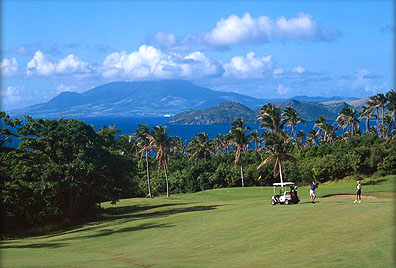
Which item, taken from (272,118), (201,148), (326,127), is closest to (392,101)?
(326,127)

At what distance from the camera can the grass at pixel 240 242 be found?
19.7 meters

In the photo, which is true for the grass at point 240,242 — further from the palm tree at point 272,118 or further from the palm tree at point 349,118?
the palm tree at point 349,118

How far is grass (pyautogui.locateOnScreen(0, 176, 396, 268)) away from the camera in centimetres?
1969

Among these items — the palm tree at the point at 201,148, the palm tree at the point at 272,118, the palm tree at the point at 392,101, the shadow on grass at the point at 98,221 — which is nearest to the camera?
the shadow on grass at the point at 98,221

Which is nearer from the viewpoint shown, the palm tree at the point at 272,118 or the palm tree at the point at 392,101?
the palm tree at the point at 272,118

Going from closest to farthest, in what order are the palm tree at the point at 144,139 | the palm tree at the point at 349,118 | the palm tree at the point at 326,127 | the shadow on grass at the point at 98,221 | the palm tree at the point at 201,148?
the shadow on grass at the point at 98,221 < the palm tree at the point at 144,139 < the palm tree at the point at 201,148 < the palm tree at the point at 349,118 < the palm tree at the point at 326,127

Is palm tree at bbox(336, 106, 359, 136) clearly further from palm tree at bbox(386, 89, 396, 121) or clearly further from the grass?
the grass

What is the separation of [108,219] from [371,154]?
2166 inches

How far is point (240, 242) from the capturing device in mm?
25156

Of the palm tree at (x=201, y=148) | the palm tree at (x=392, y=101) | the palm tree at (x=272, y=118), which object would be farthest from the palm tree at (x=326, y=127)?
the palm tree at (x=272, y=118)

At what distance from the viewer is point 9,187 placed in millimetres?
42125

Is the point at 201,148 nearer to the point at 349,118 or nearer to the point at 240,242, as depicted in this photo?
the point at 349,118

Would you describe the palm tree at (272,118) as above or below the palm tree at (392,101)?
below

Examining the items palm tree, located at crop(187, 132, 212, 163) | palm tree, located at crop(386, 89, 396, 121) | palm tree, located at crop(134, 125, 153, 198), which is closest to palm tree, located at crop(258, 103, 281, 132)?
palm tree, located at crop(187, 132, 212, 163)
